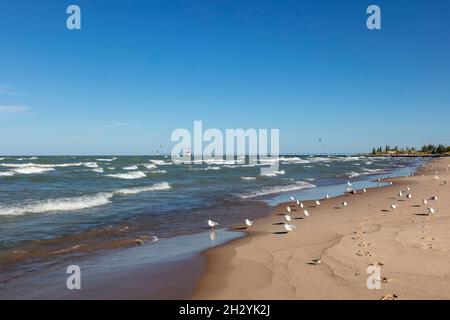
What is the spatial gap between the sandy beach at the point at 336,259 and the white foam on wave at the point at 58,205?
9.30 m

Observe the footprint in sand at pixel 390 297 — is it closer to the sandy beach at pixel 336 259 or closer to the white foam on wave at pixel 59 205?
the sandy beach at pixel 336 259

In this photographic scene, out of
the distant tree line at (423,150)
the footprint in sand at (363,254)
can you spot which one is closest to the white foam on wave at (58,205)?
the footprint in sand at (363,254)

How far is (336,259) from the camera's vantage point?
29.2 ft

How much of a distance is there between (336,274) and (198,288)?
2.64 meters

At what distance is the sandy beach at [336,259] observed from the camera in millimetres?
6930

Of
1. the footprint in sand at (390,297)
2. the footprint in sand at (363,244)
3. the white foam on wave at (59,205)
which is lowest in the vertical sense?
the white foam on wave at (59,205)

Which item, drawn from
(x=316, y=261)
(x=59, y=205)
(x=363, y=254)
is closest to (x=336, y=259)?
(x=316, y=261)

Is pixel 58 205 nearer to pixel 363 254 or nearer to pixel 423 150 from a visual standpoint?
pixel 363 254

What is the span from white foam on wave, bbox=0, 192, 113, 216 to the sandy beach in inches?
366

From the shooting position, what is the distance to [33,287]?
7883 mm
